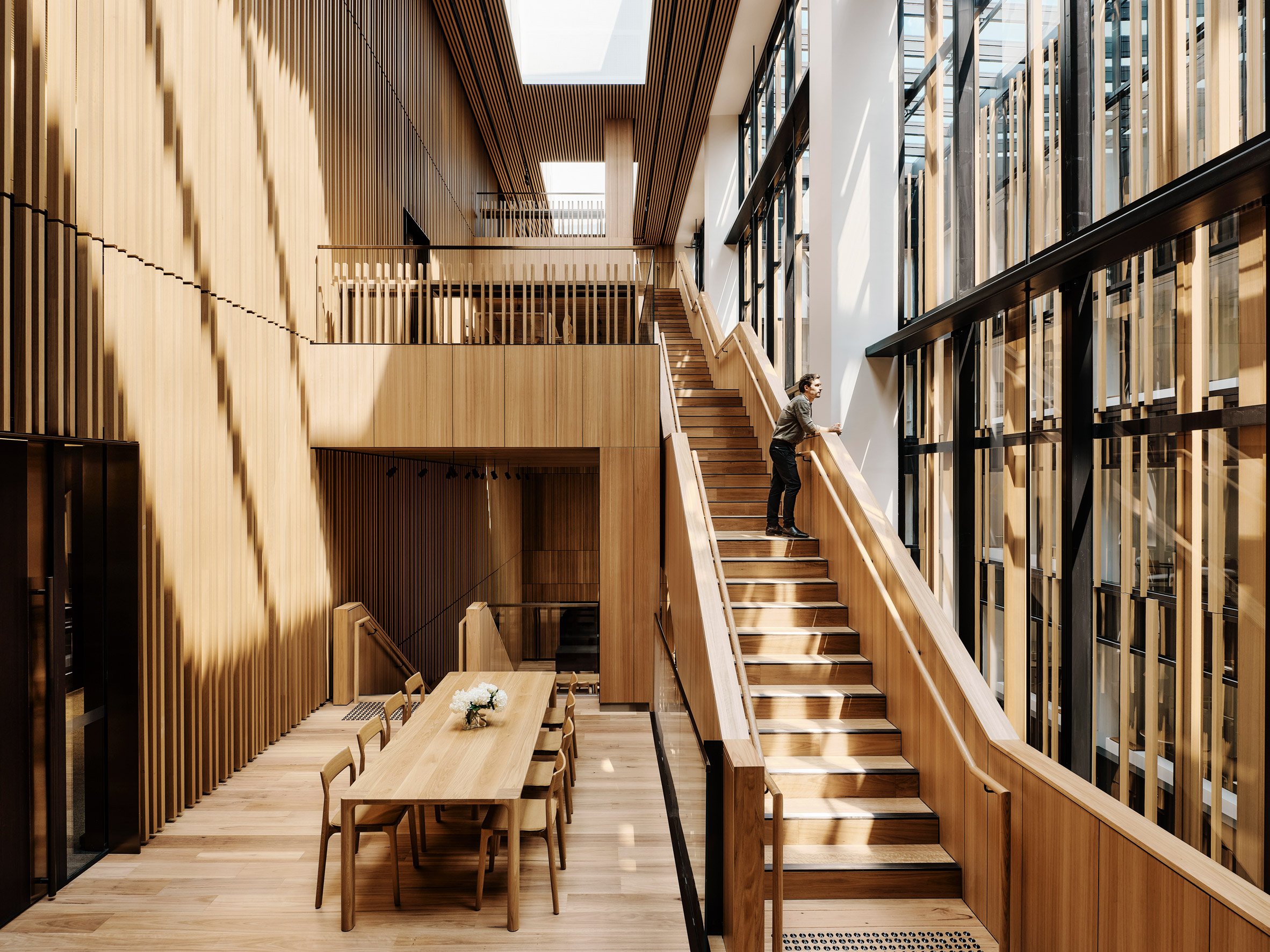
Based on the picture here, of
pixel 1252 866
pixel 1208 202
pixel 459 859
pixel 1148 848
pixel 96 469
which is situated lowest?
pixel 459 859

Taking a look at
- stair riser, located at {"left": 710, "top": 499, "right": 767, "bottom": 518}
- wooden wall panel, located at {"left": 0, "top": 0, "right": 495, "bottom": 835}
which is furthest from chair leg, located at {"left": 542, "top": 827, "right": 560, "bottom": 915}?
stair riser, located at {"left": 710, "top": 499, "right": 767, "bottom": 518}

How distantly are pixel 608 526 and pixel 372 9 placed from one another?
7072mm

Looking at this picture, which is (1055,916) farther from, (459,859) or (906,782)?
(459,859)

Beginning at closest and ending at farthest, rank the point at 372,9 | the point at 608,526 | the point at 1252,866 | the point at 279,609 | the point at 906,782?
1. the point at 1252,866
2. the point at 906,782
3. the point at 279,609
4. the point at 608,526
5. the point at 372,9

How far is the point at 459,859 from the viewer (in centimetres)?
511

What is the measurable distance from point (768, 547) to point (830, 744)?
211 cm

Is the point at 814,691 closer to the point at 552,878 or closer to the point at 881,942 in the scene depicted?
the point at 881,942

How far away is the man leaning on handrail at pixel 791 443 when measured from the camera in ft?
22.6

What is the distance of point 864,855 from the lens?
182 inches

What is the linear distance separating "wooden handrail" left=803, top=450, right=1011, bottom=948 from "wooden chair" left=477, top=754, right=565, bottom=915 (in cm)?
220

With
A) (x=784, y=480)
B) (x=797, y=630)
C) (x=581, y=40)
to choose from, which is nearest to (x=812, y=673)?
(x=797, y=630)

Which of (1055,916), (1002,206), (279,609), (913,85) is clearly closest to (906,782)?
(1055,916)

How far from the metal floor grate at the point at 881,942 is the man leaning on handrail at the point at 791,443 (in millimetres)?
3489

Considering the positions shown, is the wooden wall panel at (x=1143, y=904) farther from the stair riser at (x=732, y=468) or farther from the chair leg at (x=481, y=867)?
the stair riser at (x=732, y=468)
